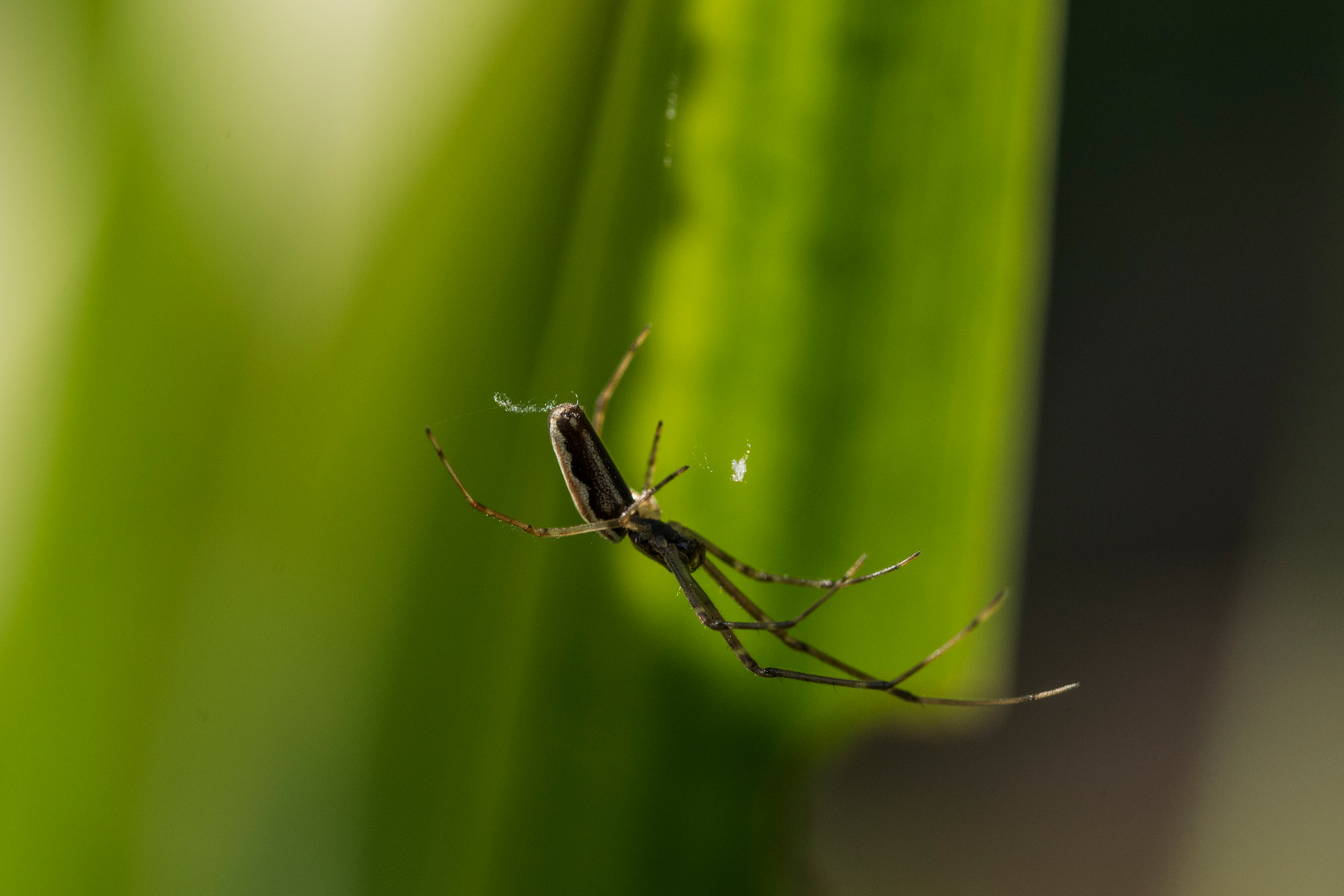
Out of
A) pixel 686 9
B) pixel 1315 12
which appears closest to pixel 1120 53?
pixel 1315 12

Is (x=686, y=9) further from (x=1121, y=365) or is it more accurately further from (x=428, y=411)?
(x=1121, y=365)

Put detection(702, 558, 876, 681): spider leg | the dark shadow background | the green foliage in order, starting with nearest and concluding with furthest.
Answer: the green foliage < detection(702, 558, 876, 681): spider leg < the dark shadow background

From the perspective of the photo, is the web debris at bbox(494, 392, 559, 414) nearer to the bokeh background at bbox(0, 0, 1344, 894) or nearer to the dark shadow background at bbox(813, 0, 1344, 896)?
the bokeh background at bbox(0, 0, 1344, 894)

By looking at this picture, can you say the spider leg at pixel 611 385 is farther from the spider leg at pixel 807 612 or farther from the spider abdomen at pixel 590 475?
the spider leg at pixel 807 612

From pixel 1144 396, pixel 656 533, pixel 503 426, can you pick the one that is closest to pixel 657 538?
pixel 656 533

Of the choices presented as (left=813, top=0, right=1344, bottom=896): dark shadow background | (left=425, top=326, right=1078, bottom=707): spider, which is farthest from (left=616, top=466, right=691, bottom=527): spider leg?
(left=813, top=0, right=1344, bottom=896): dark shadow background

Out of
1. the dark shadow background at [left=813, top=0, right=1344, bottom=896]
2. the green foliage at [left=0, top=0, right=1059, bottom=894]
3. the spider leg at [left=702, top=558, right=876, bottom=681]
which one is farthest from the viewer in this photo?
the dark shadow background at [left=813, top=0, right=1344, bottom=896]

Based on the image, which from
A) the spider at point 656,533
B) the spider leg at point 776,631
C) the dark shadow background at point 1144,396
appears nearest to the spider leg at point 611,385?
the spider at point 656,533
